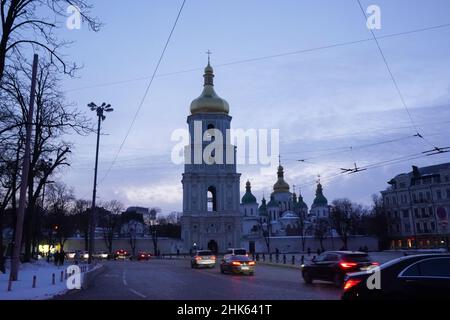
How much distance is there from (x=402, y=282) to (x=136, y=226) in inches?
4673

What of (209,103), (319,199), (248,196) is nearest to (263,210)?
(248,196)

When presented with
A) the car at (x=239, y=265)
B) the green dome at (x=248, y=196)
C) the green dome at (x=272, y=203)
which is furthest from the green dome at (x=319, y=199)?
the car at (x=239, y=265)

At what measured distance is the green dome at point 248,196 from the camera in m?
127

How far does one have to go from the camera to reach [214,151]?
91.2 meters

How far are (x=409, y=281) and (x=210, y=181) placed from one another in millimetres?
80116

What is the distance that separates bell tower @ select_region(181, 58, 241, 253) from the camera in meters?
86.1

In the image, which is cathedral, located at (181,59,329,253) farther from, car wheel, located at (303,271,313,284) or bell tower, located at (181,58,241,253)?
car wheel, located at (303,271,313,284)

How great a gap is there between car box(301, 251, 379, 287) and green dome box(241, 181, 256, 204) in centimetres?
10638

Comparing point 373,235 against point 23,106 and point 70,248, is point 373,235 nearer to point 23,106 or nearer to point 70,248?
point 70,248

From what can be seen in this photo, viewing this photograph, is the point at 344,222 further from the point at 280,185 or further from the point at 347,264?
the point at 347,264

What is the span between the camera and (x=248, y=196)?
420 ft

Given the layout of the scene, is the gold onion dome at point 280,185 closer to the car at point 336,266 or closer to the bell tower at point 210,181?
the bell tower at point 210,181
